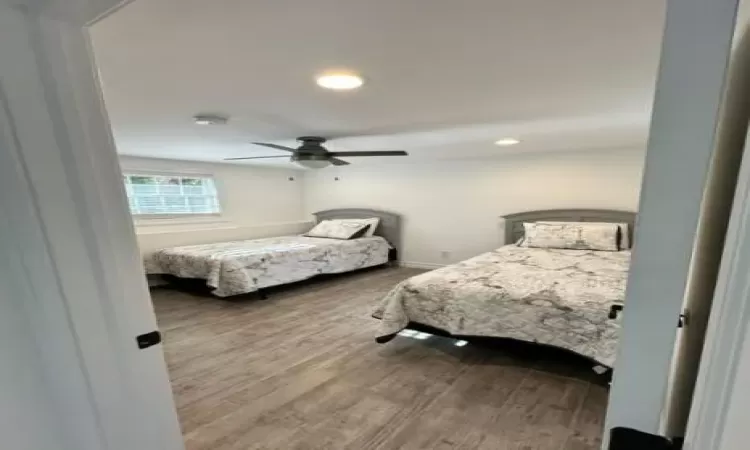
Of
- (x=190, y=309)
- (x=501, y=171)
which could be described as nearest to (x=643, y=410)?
(x=190, y=309)

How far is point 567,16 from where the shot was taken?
3.99 ft

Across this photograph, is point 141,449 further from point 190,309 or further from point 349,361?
point 190,309

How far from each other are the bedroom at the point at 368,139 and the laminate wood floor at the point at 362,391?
0.01 m

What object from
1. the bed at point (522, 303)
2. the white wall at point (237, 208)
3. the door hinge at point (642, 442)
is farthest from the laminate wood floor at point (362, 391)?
the white wall at point (237, 208)

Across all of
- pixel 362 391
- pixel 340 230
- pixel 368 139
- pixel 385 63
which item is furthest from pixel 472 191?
pixel 385 63

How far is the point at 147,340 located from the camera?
98 cm

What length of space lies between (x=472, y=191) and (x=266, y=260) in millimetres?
3170

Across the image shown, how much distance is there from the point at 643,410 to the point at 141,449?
122 cm

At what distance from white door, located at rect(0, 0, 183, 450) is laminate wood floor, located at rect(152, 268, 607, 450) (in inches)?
41.1

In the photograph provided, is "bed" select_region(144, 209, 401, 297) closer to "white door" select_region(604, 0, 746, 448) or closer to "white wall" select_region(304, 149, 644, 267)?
"white wall" select_region(304, 149, 644, 267)

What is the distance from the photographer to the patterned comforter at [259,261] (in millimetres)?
4062

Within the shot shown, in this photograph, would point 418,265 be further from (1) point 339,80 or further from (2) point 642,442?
(2) point 642,442

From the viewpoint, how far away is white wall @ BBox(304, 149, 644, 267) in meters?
4.47

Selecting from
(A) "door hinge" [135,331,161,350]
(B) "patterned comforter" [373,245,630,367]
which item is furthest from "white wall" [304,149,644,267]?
(A) "door hinge" [135,331,161,350]
